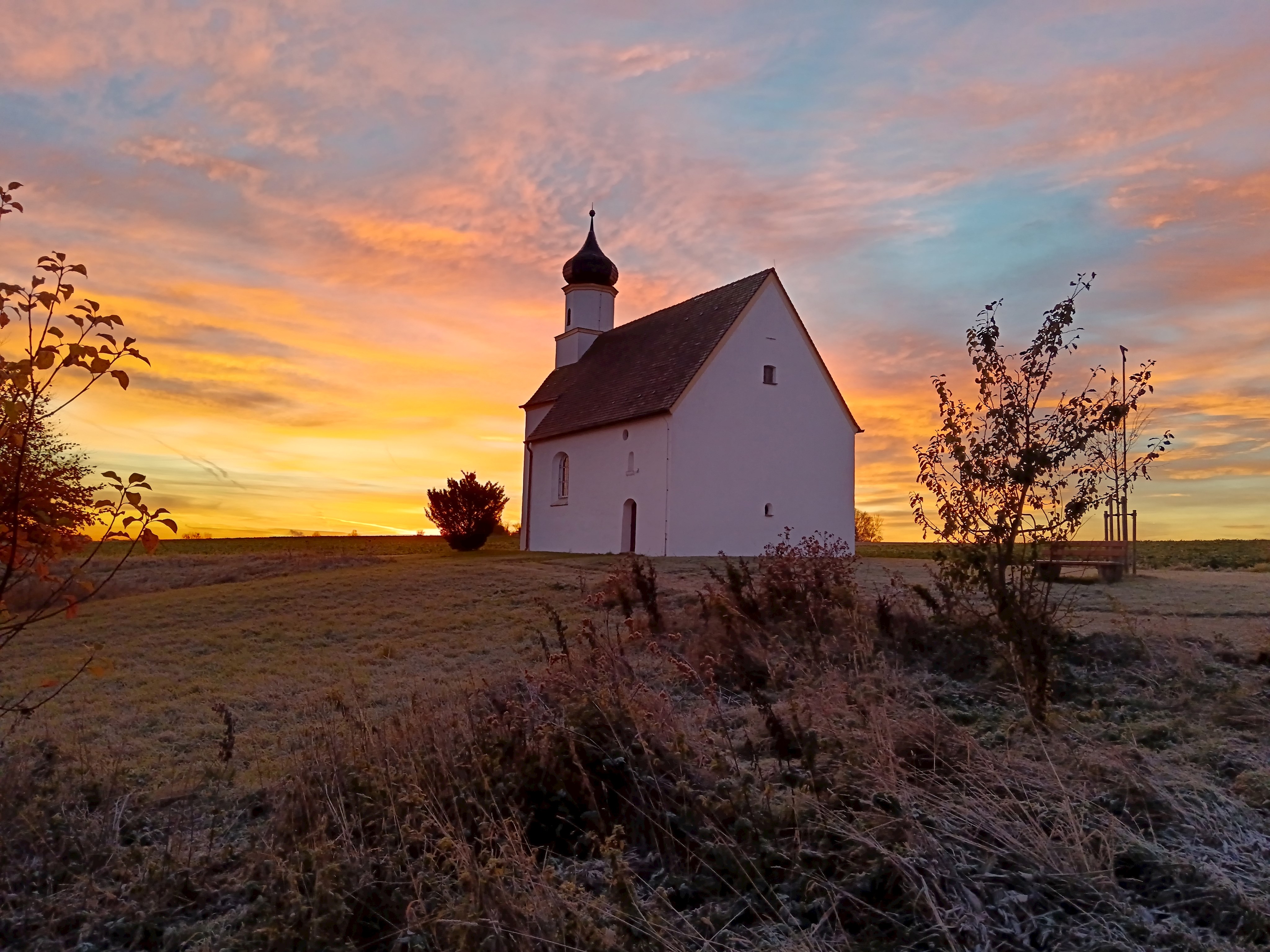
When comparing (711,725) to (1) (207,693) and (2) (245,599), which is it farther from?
(2) (245,599)

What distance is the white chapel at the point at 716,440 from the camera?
76.0 ft

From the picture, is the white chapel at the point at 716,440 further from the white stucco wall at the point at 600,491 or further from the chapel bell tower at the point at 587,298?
the chapel bell tower at the point at 587,298

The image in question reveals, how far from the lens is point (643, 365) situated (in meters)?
26.7

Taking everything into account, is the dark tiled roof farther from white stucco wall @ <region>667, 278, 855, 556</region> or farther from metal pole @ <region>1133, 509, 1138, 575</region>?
metal pole @ <region>1133, 509, 1138, 575</region>

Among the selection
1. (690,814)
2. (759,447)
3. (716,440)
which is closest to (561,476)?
(716,440)

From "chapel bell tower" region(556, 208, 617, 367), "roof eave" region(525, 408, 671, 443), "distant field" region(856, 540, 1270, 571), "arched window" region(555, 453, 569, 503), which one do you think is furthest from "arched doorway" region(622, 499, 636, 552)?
"chapel bell tower" region(556, 208, 617, 367)

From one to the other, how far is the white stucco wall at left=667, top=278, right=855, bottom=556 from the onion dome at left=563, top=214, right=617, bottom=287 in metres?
11.0

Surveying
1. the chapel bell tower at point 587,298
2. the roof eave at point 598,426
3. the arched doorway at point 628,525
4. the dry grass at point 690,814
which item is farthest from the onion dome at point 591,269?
the dry grass at point 690,814

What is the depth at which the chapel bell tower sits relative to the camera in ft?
112

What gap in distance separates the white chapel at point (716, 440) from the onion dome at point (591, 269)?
677 cm

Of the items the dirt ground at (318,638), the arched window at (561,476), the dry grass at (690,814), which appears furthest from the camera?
the arched window at (561,476)

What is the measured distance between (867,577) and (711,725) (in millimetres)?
10406

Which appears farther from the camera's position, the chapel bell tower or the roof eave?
the chapel bell tower

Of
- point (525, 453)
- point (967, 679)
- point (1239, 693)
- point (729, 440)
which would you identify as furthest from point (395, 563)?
point (1239, 693)
